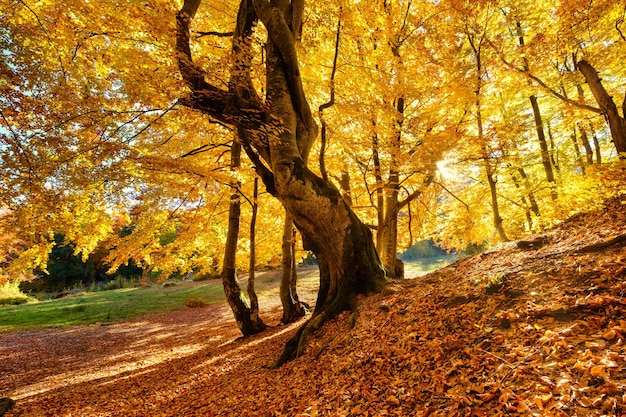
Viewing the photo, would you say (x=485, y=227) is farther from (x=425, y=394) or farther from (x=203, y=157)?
(x=425, y=394)

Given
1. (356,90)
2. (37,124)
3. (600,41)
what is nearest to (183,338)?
(37,124)

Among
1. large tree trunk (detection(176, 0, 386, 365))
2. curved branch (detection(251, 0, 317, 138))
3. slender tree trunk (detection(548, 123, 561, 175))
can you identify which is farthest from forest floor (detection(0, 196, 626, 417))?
slender tree trunk (detection(548, 123, 561, 175))

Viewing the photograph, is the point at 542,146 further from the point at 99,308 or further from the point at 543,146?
the point at 99,308

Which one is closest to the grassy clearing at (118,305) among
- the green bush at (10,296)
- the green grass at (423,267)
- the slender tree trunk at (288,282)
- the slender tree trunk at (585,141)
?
the green bush at (10,296)

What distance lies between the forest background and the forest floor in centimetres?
248

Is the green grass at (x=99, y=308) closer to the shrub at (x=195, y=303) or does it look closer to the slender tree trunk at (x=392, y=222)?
the shrub at (x=195, y=303)

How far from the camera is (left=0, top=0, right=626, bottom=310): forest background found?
19.5 ft

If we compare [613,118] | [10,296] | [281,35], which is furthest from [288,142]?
[10,296]

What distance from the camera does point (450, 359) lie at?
9.59 ft

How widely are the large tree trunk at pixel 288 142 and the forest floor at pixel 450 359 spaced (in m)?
0.51

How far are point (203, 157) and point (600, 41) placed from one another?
38.4ft

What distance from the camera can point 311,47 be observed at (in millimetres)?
7691

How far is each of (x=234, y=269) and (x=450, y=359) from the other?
6.48 meters

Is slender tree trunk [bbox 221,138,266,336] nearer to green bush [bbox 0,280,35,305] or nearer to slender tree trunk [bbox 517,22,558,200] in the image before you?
slender tree trunk [bbox 517,22,558,200]
